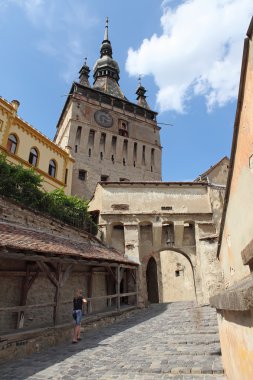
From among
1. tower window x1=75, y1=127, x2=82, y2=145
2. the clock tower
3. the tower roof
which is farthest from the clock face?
the tower roof

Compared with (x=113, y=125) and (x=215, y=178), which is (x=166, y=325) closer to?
(x=215, y=178)

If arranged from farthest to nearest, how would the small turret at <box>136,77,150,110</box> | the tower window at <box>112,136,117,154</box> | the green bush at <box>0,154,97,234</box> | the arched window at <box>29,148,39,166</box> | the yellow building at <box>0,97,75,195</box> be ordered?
the small turret at <box>136,77,150,110</box>, the tower window at <box>112,136,117,154</box>, the arched window at <box>29,148,39,166</box>, the yellow building at <box>0,97,75,195</box>, the green bush at <box>0,154,97,234</box>

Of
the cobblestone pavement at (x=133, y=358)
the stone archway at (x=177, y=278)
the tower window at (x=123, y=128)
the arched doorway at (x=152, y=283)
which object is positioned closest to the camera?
the cobblestone pavement at (x=133, y=358)

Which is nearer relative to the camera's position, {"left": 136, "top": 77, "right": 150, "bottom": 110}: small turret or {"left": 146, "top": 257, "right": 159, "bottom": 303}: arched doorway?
{"left": 146, "top": 257, "right": 159, "bottom": 303}: arched doorway

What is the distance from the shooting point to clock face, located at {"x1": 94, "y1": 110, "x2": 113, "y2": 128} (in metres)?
33.8

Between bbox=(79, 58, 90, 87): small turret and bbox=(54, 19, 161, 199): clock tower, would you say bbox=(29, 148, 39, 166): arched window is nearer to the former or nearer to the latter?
bbox=(54, 19, 161, 199): clock tower

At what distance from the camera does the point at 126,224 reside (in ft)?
55.2

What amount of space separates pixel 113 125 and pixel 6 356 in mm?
31205

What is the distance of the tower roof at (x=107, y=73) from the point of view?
41.0 meters

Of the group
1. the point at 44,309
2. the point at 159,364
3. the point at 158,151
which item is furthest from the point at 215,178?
the point at 159,364

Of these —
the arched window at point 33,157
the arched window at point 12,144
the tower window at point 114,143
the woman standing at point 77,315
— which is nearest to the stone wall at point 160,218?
the arched window at point 33,157

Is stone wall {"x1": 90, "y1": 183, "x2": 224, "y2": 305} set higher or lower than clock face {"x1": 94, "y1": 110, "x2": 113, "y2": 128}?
lower

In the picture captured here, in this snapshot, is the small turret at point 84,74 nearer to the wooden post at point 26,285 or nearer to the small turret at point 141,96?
the small turret at point 141,96

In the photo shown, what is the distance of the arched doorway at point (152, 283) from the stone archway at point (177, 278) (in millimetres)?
1960
